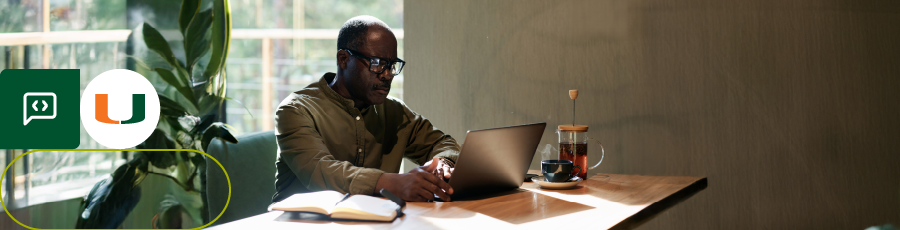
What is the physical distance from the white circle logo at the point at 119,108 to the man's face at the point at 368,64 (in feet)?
2.49

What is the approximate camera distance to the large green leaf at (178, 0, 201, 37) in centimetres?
247

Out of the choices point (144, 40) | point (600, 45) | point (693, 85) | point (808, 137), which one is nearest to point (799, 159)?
point (808, 137)

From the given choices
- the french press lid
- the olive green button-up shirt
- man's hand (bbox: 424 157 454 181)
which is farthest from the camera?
the french press lid

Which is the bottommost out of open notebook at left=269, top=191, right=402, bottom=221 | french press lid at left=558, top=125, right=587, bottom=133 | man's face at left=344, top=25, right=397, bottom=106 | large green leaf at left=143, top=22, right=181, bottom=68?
open notebook at left=269, top=191, right=402, bottom=221

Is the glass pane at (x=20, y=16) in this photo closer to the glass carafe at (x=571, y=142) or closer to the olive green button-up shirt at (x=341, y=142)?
the olive green button-up shirt at (x=341, y=142)

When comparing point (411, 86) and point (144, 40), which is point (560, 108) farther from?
point (144, 40)

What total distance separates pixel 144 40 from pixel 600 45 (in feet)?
5.55

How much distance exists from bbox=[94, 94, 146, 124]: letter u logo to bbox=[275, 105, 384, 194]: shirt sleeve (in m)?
0.69

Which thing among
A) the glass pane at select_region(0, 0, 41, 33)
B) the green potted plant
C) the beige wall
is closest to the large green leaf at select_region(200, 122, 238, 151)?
the green potted plant

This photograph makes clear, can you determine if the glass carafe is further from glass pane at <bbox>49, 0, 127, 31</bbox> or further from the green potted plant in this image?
glass pane at <bbox>49, 0, 127, 31</bbox>

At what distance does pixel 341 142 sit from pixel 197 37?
97 centimetres

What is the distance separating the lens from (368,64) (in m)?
1.80

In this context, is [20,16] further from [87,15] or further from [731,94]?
[731,94]

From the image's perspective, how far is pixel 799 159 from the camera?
236cm
